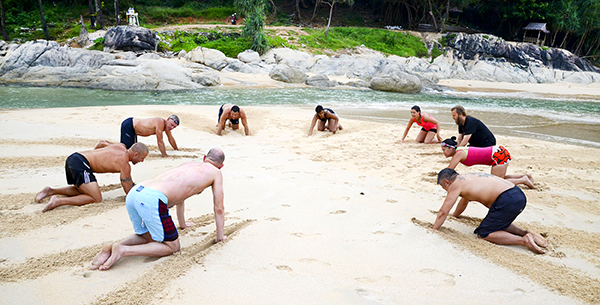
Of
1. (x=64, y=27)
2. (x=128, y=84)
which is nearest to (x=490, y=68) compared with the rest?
(x=128, y=84)

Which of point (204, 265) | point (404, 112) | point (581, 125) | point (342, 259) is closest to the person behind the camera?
point (204, 265)

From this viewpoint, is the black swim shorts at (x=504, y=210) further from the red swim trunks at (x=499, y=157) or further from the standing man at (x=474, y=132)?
the standing man at (x=474, y=132)

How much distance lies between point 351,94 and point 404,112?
6.34m

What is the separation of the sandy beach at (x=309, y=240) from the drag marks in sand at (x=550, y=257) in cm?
2

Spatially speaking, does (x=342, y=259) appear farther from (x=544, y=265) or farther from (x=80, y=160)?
(x=80, y=160)

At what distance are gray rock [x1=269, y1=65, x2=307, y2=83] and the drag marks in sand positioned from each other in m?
20.0

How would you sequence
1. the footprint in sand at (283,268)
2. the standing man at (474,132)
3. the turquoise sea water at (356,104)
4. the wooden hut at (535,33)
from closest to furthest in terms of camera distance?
the footprint in sand at (283,268) → the standing man at (474,132) → the turquoise sea water at (356,104) → the wooden hut at (535,33)

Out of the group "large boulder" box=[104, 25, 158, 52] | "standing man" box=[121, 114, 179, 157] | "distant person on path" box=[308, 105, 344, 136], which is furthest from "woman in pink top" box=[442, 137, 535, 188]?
"large boulder" box=[104, 25, 158, 52]

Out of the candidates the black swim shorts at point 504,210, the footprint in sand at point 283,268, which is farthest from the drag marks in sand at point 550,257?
the footprint in sand at point 283,268

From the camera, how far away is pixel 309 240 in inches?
149

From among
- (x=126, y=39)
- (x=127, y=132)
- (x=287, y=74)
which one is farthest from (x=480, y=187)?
(x=126, y=39)

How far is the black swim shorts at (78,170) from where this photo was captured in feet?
14.7

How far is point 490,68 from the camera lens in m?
31.3

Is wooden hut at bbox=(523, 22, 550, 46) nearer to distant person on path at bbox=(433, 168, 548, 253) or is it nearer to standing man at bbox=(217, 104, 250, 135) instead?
standing man at bbox=(217, 104, 250, 135)
